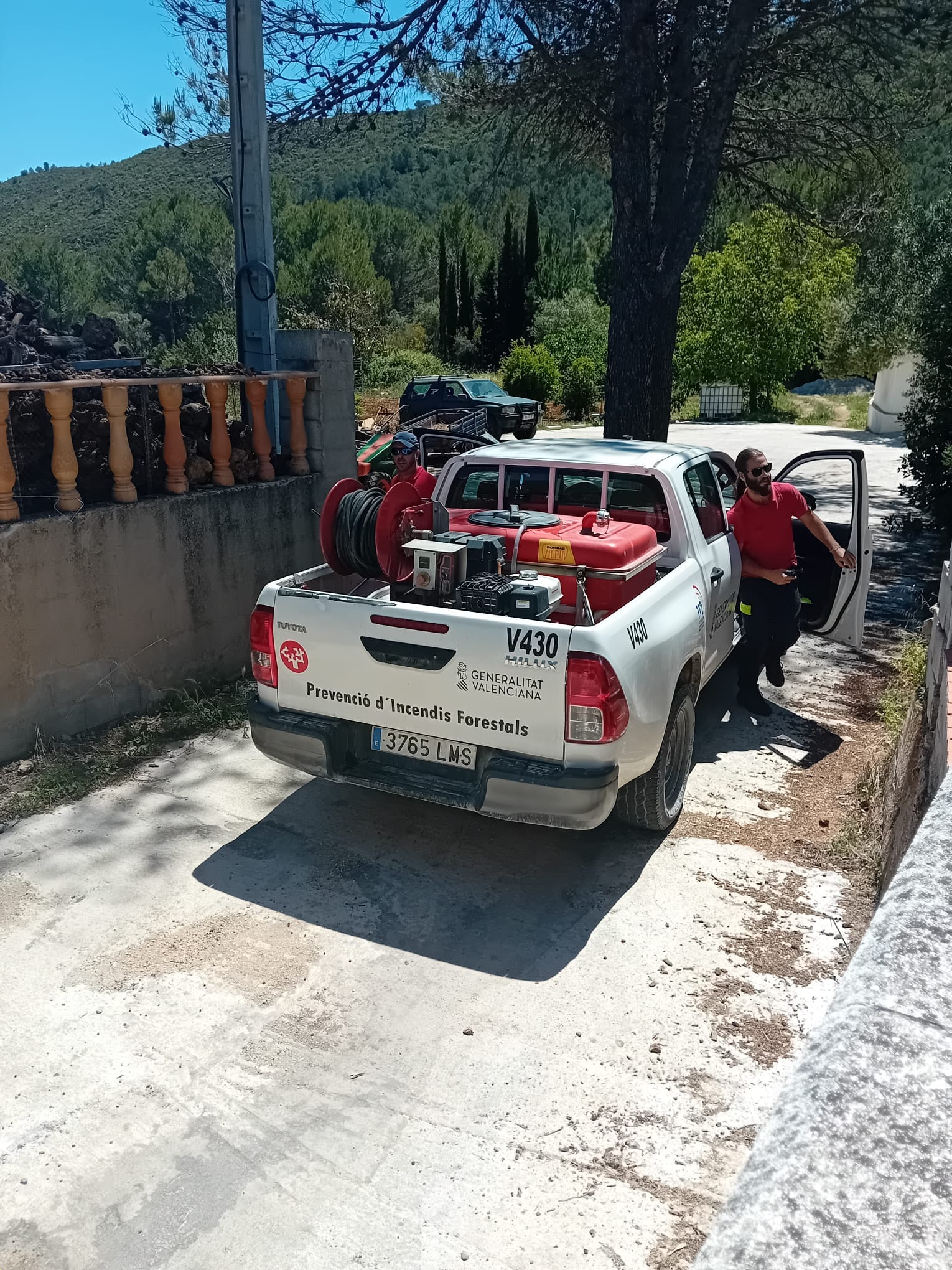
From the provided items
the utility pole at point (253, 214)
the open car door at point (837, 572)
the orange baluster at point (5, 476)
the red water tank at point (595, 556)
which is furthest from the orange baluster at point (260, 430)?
the open car door at point (837, 572)

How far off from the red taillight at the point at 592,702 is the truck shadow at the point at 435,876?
821 mm

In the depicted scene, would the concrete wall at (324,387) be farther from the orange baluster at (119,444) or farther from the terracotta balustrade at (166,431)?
the orange baluster at (119,444)

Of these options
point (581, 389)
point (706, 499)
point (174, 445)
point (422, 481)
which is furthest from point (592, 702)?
point (581, 389)

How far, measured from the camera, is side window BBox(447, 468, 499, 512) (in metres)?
5.78

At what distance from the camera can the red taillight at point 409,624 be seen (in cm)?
408

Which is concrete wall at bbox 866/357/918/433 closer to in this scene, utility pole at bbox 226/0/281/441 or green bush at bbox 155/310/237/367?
green bush at bbox 155/310/237/367

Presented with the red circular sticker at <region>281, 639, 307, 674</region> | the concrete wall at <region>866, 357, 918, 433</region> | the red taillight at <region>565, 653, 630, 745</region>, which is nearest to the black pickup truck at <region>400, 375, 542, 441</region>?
the concrete wall at <region>866, 357, 918, 433</region>

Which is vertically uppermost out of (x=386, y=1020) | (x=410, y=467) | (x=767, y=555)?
(x=410, y=467)

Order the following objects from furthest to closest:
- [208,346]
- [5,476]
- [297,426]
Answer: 1. [208,346]
2. [297,426]
3. [5,476]

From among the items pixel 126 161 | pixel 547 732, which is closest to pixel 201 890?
pixel 547 732

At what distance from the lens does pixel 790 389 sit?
127 feet

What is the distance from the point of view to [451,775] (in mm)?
4242

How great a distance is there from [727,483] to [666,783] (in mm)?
3387

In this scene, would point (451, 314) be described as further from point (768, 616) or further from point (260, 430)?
point (768, 616)
